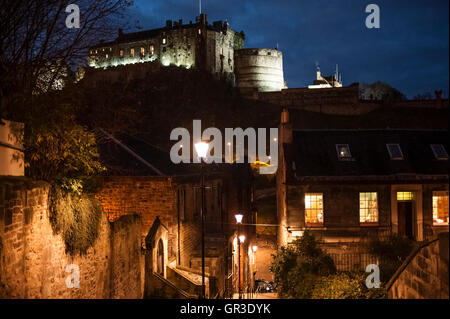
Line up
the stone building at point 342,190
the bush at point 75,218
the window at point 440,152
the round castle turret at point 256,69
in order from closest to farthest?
the window at point 440,152
the bush at point 75,218
the stone building at point 342,190
the round castle turret at point 256,69

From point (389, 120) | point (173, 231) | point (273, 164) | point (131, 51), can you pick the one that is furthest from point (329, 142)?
point (131, 51)

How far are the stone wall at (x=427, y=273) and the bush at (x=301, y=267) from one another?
598 centimetres

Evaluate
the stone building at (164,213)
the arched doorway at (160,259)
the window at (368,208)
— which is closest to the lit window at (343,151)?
the window at (368,208)

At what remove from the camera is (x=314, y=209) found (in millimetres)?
16062

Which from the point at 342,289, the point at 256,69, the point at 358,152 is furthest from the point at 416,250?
the point at 256,69

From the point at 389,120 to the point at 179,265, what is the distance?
59.5 m

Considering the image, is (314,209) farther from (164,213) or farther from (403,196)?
(164,213)

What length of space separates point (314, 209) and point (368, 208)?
7.21 feet

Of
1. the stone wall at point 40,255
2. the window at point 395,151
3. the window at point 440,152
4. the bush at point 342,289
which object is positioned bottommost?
the bush at point 342,289

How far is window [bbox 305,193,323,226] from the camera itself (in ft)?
52.5

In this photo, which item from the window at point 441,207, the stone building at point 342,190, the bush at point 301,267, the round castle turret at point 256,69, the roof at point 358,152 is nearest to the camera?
the window at point 441,207

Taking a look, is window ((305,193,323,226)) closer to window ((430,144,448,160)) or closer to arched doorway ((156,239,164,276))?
arched doorway ((156,239,164,276))

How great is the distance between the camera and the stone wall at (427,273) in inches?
179

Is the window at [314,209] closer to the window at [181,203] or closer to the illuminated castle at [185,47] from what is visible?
the window at [181,203]
